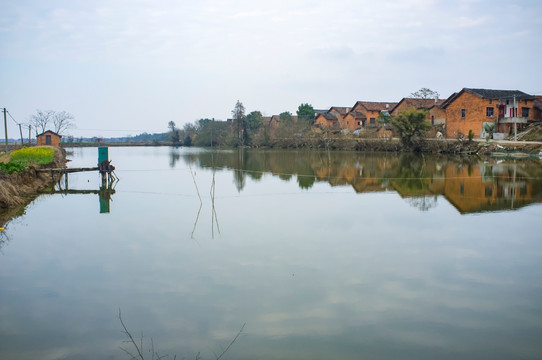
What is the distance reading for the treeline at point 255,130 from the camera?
6091 cm

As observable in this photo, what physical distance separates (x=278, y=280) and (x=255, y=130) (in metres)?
68.0

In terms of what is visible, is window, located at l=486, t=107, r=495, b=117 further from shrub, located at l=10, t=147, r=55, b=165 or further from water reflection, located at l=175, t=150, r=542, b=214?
Result: shrub, located at l=10, t=147, r=55, b=165

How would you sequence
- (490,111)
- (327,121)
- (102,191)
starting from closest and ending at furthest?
(102,191), (490,111), (327,121)

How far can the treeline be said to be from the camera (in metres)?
60.9

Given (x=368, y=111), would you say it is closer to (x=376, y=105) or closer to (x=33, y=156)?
(x=376, y=105)

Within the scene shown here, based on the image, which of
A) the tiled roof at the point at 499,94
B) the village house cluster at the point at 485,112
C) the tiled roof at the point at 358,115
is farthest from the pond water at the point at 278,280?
the tiled roof at the point at 358,115

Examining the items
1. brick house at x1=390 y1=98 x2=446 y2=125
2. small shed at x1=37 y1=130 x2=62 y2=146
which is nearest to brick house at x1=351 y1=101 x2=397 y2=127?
brick house at x1=390 y1=98 x2=446 y2=125

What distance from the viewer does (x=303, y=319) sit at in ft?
18.6

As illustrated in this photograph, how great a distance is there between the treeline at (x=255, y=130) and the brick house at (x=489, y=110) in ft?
67.9

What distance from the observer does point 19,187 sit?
52.5 ft

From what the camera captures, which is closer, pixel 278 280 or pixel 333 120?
pixel 278 280

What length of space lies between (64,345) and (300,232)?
5964 millimetres

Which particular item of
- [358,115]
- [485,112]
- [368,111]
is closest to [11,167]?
[485,112]

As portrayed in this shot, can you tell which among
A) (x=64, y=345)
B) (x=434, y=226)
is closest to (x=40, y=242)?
(x=64, y=345)
